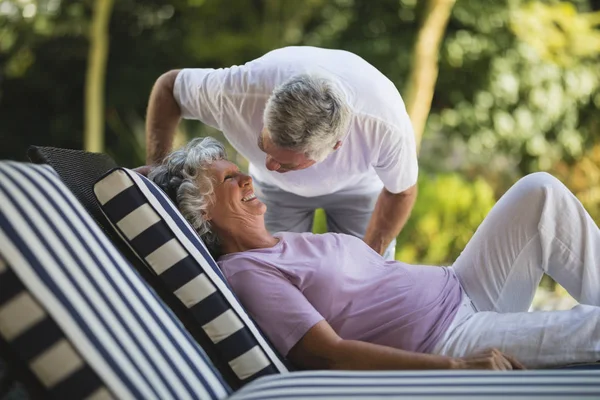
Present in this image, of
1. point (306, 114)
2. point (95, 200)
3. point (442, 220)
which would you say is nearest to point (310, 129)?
point (306, 114)

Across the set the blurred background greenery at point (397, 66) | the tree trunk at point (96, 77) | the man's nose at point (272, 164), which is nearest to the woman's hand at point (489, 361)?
the man's nose at point (272, 164)

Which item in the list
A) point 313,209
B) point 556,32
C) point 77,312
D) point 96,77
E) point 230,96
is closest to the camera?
point 77,312

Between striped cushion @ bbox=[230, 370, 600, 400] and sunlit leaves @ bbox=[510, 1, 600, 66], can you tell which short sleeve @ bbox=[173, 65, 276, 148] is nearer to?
striped cushion @ bbox=[230, 370, 600, 400]

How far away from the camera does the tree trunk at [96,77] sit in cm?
596

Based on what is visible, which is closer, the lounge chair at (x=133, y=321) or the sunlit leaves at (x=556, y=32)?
the lounge chair at (x=133, y=321)

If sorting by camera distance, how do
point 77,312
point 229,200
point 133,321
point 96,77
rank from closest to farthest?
1. point 77,312
2. point 133,321
3. point 229,200
4. point 96,77

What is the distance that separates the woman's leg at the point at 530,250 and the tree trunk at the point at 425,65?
3609mm

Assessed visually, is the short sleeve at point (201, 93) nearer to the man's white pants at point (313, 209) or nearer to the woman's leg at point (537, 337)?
the man's white pants at point (313, 209)

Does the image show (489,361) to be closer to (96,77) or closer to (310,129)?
(310,129)

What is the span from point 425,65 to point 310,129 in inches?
153

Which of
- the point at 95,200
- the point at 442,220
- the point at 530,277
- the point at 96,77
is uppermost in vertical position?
the point at 96,77

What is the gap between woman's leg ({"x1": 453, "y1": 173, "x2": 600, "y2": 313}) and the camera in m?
1.94

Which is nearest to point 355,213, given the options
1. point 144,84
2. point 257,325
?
point 257,325

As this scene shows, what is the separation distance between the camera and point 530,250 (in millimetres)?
2031
